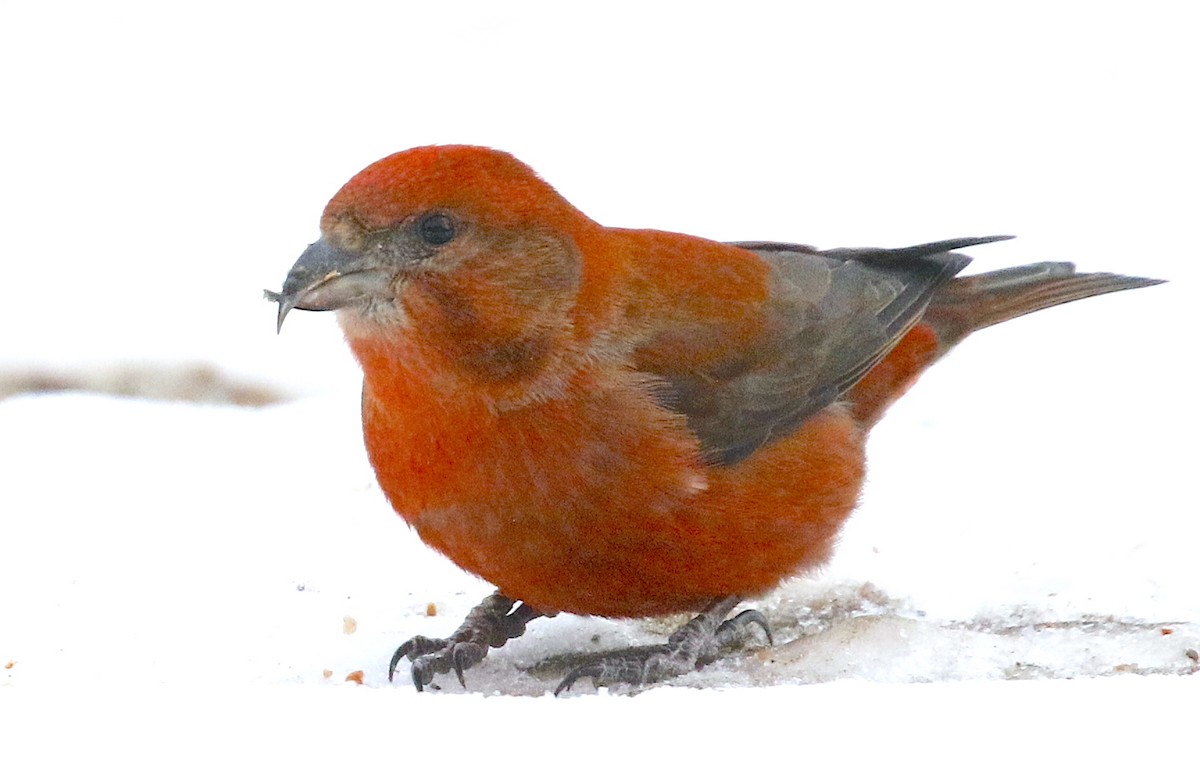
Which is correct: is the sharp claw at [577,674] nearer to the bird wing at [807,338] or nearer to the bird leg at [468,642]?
the bird leg at [468,642]

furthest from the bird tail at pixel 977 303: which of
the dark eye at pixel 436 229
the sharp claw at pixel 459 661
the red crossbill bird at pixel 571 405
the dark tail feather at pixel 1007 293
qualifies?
the dark eye at pixel 436 229

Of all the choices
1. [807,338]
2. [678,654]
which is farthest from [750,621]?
[807,338]

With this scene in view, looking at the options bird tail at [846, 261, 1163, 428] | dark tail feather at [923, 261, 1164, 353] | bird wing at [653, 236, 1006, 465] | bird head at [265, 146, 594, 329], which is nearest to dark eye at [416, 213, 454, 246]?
bird head at [265, 146, 594, 329]

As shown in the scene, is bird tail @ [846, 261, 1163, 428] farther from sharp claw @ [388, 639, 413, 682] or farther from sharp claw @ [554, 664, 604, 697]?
sharp claw @ [388, 639, 413, 682]

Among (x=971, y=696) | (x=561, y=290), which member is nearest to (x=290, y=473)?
(x=561, y=290)

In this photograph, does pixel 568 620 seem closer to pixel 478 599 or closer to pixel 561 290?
pixel 478 599

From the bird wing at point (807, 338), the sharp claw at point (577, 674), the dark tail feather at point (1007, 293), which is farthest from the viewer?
Answer: the dark tail feather at point (1007, 293)
